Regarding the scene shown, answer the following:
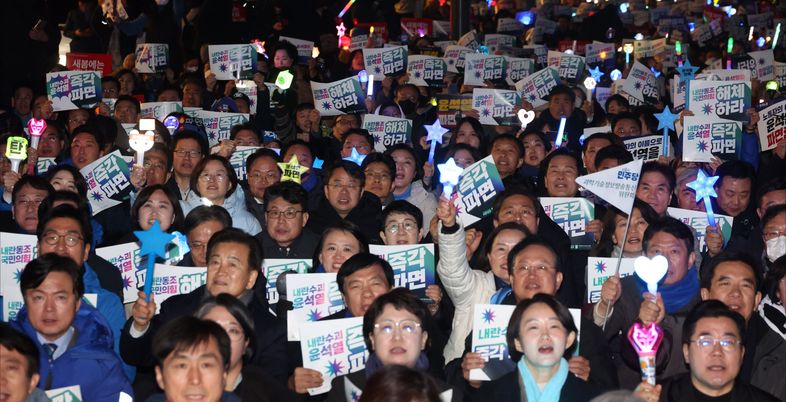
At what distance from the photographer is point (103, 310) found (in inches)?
239

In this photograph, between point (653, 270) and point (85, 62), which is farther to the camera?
point (85, 62)

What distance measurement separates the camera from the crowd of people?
4930mm

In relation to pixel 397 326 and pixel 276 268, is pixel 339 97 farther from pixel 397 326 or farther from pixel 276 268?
pixel 397 326

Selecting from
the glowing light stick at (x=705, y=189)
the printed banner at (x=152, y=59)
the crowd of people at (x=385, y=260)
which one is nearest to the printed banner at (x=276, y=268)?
the crowd of people at (x=385, y=260)

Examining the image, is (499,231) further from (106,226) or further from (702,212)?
(106,226)

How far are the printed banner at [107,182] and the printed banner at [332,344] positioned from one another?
311cm

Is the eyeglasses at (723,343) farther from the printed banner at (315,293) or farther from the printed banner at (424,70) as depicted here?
the printed banner at (424,70)

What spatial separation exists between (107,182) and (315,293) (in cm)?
265

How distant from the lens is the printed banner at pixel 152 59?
45.0 feet

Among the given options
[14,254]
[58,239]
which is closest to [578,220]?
[58,239]

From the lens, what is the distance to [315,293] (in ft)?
20.4

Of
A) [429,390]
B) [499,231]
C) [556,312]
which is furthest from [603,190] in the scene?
[429,390]

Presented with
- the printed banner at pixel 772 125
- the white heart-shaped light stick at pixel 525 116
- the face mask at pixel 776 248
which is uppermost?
the white heart-shaped light stick at pixel 525 116

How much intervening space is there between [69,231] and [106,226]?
1.82 metres
